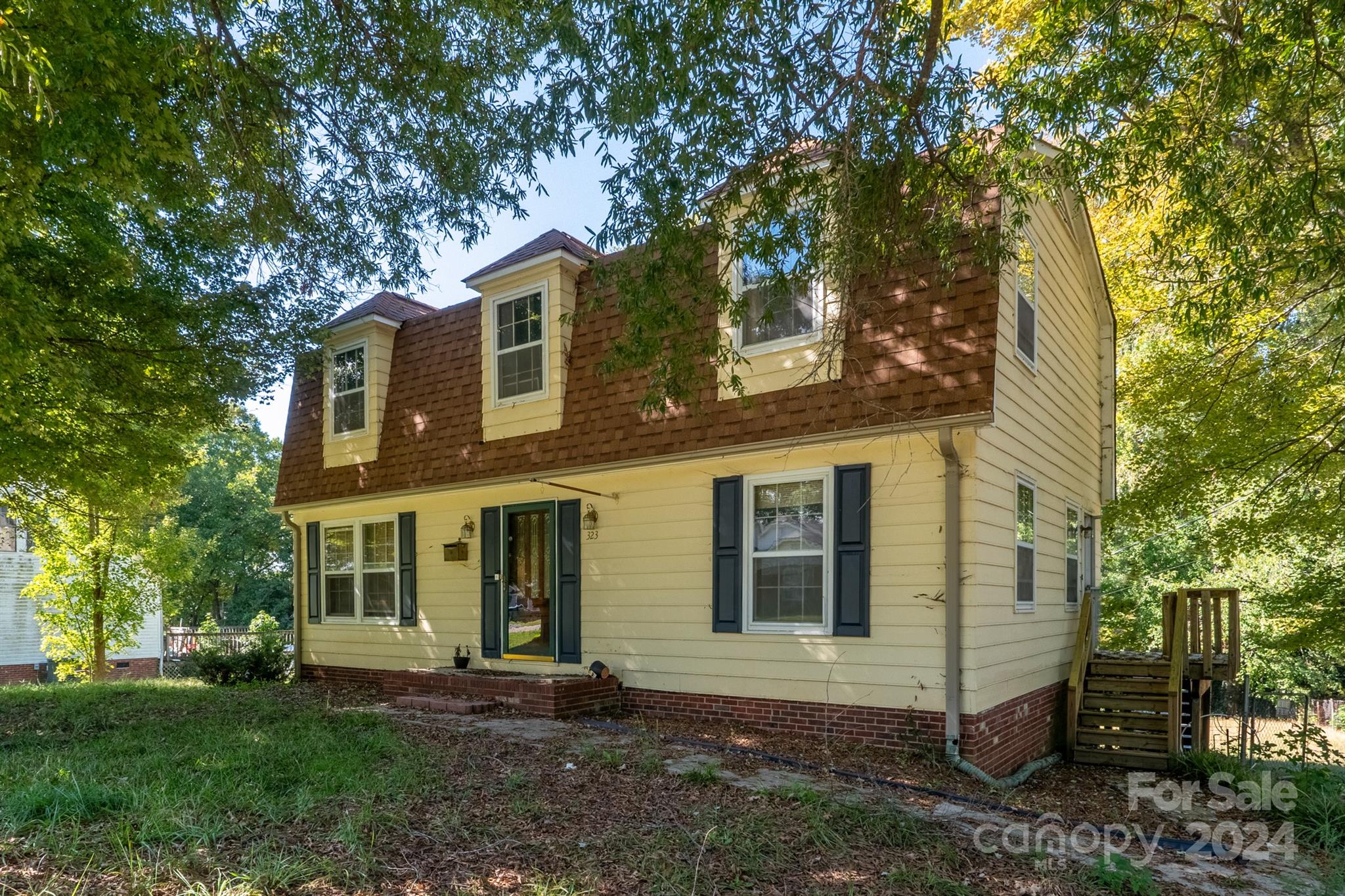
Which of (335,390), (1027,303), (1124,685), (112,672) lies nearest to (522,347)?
(335,390)

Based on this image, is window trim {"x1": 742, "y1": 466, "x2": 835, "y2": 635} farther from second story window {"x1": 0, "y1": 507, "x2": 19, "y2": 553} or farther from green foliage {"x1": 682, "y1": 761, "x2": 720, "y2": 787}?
second story window {"x1": 0, "y1": 507, "x2": 19, "y2": 553}

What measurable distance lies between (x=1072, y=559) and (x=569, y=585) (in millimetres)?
6176

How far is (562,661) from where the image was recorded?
30.3 feet

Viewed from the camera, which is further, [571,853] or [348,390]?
[348,390]

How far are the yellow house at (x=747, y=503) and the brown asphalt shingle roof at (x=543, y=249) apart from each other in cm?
6

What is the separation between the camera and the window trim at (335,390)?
11367 mm

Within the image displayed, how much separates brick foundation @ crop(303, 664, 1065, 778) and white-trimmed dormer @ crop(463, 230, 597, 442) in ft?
9.58

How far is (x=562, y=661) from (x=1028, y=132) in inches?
272

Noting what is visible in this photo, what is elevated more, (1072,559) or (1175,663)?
(1072,559)

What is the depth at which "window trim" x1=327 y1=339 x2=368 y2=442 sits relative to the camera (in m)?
11.4

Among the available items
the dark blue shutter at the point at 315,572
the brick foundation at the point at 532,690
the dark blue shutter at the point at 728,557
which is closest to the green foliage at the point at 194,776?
the brick foundation at the point at 532,690

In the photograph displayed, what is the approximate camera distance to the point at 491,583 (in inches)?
392

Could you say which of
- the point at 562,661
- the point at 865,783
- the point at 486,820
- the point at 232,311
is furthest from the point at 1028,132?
the point at 232,311

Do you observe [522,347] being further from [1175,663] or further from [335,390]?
[1175,663]
